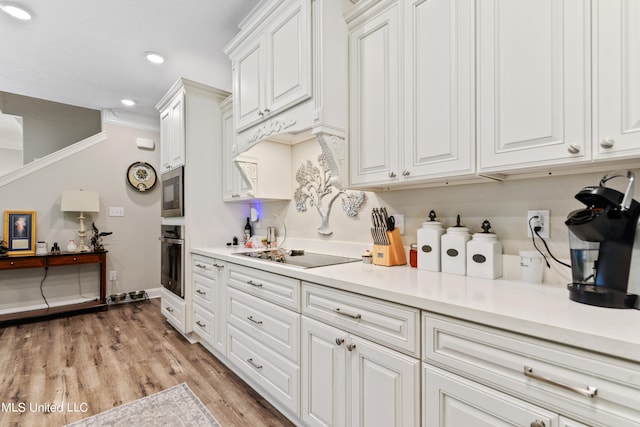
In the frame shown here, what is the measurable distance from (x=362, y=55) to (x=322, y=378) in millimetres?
1768

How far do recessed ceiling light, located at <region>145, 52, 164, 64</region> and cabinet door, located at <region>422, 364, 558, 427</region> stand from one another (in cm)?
331

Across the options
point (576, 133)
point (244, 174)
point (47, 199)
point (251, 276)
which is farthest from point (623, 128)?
point (47, 199)

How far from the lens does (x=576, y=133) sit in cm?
108

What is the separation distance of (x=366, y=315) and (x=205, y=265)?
1855mm

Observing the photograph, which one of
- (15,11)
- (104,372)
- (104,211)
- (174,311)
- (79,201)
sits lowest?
(104,372)

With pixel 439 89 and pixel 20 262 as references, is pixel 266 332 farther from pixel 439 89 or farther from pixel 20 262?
pixel 20 262

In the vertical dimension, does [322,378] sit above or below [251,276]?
below

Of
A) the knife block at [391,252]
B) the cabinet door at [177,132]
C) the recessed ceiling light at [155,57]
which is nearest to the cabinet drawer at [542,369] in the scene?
the knife block at [391,252]

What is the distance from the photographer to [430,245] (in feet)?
5.43

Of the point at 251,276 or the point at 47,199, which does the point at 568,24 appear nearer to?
the point at 251,276

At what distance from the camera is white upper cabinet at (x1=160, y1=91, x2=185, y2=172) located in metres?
3.02

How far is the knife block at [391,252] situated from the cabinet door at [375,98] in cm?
35

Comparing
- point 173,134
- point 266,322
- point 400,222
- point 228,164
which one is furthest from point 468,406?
point 173,134

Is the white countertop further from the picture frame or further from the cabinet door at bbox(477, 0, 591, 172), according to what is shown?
the picture frame
